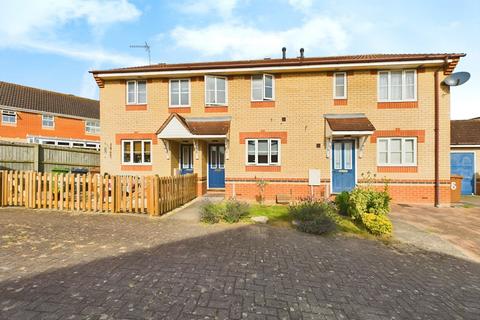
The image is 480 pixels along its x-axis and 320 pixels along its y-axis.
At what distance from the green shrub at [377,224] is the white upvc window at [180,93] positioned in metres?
10.2

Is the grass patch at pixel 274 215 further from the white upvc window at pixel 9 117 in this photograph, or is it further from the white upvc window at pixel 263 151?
the white upvc window at pixel 9 117

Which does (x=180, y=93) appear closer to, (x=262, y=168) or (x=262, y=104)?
(x=262, y=104)

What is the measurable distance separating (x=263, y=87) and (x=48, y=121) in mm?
26092

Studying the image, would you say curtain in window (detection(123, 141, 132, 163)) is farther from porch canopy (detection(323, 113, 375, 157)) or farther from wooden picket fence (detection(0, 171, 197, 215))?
porch canopy (detection(323, 113, 375, 157))

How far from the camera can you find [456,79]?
1109cm

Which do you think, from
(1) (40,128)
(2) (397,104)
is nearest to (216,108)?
(2) (397,104)

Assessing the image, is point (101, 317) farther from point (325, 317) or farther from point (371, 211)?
point (371, 211)

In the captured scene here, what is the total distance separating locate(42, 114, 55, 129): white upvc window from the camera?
26.3 metres

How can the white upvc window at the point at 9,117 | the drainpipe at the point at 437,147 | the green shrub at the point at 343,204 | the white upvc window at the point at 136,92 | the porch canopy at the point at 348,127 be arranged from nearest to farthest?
1. the green shrub at the point at 343,204
2. the porch canopy at the point at 348,127
3. the drainpipe at the point at 437,147
4. the white upvc window at the point at 136,92
5. the white upvc window at the point at 9,117

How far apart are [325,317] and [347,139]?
10.6 meters

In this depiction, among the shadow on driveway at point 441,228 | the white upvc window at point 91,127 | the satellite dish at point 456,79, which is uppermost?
the white upvc window at point 91,127

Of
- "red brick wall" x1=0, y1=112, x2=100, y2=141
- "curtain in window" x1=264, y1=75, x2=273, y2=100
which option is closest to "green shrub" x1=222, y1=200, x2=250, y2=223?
"curtain in window" x1=264, y1=75, x2=273, y2=100

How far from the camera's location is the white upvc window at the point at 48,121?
26347mm

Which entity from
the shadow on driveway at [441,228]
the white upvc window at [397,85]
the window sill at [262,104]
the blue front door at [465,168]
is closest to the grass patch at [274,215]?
the shadow on driveway at [441,228]
